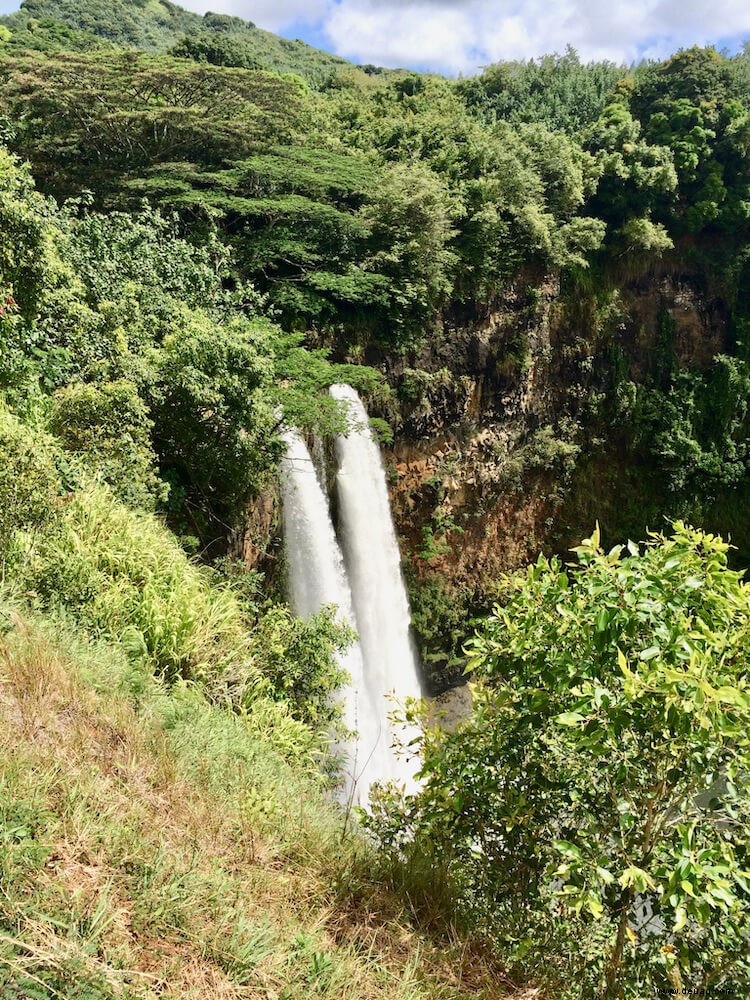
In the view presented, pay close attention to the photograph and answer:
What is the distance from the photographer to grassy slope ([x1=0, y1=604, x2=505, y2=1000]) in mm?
1883

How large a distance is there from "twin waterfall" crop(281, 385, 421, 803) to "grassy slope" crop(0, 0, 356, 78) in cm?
2853

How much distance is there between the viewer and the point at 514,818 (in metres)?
2.58

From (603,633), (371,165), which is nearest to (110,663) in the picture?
(603,633)

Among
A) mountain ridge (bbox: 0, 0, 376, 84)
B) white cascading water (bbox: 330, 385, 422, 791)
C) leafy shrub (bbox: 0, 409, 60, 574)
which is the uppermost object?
mountain ridge (bbox: 0, 0, 376, 84)

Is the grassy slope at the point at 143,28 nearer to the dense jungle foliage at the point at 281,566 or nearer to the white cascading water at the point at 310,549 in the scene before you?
the dense jungle foliage at the point at 281,566

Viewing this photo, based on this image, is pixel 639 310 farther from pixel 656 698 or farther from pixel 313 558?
pixel 656 698

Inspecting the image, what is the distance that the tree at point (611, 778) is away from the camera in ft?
6.88

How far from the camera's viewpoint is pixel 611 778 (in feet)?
7.86

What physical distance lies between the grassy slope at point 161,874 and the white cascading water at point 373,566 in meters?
7.69

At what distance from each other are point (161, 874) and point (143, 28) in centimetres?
4981

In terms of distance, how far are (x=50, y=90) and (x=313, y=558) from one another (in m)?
10.5

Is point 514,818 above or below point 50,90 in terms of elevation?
below

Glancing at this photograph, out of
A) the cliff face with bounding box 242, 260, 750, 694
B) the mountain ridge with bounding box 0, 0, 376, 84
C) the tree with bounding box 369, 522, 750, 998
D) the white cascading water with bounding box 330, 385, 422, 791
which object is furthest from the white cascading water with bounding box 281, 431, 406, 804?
the mountain ridge with bounding box 0, 0, 376, 84

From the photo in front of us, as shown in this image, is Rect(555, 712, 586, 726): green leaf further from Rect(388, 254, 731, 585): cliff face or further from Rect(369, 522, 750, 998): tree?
Rect(388, 254, 731, 585): cliff face
